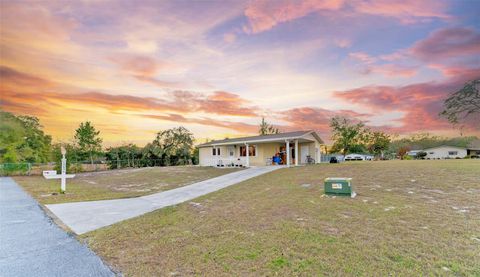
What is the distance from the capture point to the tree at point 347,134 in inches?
1783

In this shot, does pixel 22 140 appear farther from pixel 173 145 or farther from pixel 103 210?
pixel 103 210

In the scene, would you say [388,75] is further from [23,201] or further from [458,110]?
[23,201]

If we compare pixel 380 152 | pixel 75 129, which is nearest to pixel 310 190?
pixel 75 129

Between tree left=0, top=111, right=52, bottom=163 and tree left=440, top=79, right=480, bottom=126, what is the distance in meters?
40.5

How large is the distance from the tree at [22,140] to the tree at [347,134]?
47.9m

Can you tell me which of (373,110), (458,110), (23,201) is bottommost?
(23,201)

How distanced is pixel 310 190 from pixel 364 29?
27.4 ft

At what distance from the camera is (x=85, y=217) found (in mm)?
6695

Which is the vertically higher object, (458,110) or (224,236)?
(458,110)

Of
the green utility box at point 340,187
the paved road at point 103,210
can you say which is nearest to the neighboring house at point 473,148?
the green utility box at point 340,187

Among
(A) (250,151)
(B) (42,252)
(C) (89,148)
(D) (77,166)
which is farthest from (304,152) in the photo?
(C) (89,148)

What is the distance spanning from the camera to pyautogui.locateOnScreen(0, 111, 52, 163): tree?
27.5 metres

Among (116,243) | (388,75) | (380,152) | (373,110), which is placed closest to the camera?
(116,243)

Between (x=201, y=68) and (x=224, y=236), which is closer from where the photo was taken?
(x=224, y=236)
